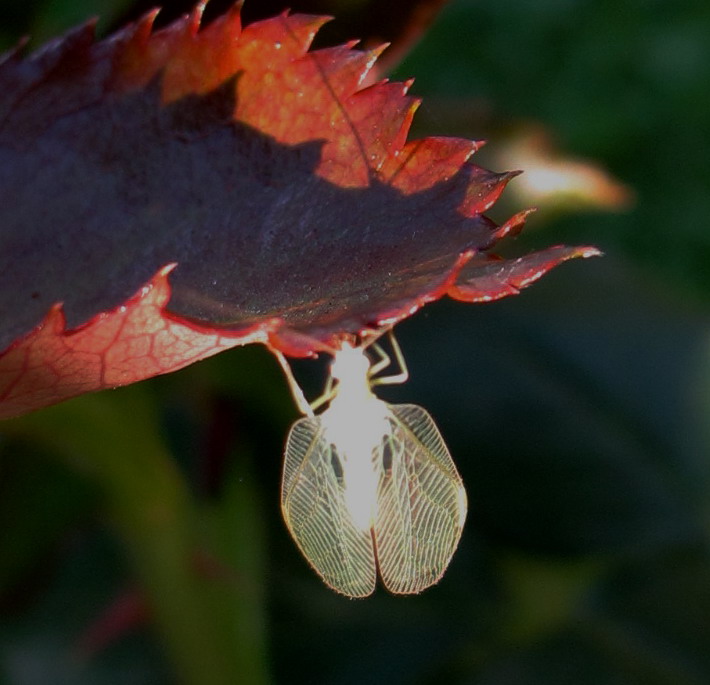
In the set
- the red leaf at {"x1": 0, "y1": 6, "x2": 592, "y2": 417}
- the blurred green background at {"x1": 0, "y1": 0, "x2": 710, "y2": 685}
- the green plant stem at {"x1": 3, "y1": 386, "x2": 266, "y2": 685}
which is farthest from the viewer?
the blurred green background at {"x1": 0, "y1": 0, "x2": 710, "y2": 685}

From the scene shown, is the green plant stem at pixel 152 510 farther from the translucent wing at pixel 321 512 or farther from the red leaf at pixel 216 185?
the red leaf at pixel 216 185

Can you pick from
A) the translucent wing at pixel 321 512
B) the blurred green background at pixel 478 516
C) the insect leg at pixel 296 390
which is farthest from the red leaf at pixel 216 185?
the blurred green background at pixel 478 516

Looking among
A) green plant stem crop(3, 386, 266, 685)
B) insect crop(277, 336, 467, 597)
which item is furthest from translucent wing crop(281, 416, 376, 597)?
green plant stem crop(3, 386, 266, 685)

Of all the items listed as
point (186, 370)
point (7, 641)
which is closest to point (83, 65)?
point (186, 370)

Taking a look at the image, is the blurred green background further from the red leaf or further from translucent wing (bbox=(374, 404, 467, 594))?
the red leaf

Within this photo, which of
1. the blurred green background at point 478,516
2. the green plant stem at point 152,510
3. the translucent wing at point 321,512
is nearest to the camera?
the translucent wing at point 321,512
